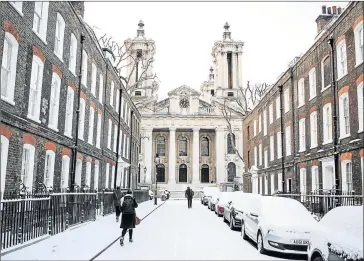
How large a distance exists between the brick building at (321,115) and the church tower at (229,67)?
111 ft

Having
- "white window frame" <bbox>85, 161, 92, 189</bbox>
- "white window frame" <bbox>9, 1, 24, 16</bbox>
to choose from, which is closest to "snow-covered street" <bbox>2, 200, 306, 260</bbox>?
"white window frame" <bbox>9, 1, 24, 16</bbox>

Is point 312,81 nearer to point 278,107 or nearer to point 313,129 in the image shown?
point 313,129

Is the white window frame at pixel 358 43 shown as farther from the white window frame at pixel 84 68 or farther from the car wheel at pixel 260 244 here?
the white window frame at pixel 84 68

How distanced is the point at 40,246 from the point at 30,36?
7.18 meters

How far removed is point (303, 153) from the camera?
Answer: 23.5 m

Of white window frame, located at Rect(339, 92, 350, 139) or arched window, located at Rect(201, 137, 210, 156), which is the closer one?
white window frame, located at Rect(339, 92, 350, 139)

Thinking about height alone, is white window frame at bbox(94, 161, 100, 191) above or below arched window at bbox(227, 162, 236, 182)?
below

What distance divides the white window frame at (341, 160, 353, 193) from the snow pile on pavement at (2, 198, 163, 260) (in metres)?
10.2

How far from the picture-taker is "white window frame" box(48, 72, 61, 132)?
16.2 meters

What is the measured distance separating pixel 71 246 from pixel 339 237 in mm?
6813

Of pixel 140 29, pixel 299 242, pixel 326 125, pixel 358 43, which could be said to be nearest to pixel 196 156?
pixel 140 29

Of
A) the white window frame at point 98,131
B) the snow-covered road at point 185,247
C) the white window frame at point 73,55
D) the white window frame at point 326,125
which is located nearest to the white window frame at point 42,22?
the white window frame at point 73,55

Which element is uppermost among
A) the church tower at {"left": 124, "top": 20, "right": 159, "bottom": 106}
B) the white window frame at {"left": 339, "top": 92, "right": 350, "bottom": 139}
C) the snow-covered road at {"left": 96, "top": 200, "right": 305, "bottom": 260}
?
the church tower at {"left": 124, "top": 20, "right": 159, "bottom": 106}

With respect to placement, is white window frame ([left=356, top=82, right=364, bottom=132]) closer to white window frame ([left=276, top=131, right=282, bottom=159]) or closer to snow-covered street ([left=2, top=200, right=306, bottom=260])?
snow-covered street ([left=2, top=200, right=306, bottom=260])
